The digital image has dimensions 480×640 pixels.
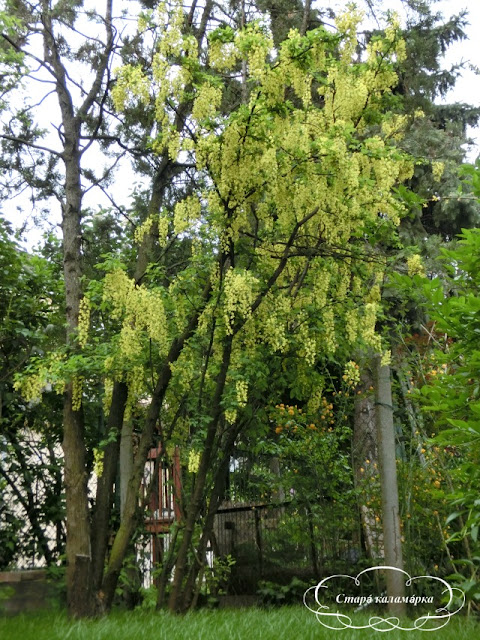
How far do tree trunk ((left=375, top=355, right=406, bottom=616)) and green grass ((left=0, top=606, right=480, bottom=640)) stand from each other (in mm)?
497

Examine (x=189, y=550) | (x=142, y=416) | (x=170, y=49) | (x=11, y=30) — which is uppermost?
(x=11, y=30)

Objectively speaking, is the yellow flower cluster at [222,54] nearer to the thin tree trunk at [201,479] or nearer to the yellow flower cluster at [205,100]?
the yellow flower cluster at [205,100]

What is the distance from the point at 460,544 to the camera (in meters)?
6.03

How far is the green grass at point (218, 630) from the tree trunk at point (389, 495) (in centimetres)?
50

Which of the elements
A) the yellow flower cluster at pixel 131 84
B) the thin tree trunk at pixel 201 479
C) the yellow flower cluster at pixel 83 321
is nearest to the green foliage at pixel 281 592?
the thin tree trunk at pixel 201 479

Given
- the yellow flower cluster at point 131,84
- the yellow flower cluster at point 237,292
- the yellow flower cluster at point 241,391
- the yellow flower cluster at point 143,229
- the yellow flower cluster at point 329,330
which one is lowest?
the yellow flower cluster at point 241,391

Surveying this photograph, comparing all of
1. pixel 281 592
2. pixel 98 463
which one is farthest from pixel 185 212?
pixel 281 592

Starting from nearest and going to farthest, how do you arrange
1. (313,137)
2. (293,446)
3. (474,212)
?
(313,137) → (293,446) → (474,212)

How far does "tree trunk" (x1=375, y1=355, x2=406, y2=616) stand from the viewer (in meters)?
5.34

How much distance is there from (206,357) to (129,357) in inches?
24.9

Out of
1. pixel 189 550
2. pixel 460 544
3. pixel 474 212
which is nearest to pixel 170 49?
pixel 189 550

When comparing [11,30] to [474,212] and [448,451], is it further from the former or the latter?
[474,212]

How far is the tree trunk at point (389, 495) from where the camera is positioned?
17.5ft

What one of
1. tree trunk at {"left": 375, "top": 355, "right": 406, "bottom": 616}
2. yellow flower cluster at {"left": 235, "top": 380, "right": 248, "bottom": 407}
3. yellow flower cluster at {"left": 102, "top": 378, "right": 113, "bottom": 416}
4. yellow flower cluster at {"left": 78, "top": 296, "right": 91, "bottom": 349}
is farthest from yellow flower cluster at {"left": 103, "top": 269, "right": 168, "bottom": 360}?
tree trunk at {"left": 375, "top": 355, "right": 406, "bottom": 616}
